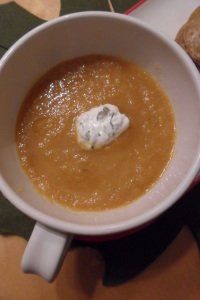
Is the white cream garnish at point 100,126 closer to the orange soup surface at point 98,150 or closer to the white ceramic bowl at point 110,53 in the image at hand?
the orange soup surface at point 98,150

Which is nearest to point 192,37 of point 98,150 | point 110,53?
point 110,53

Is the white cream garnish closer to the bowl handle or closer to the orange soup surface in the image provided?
the orange soup surface

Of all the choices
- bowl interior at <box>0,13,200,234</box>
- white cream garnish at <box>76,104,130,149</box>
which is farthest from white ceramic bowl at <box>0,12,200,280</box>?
white cream garnish at <box>76,104,130,149</box>

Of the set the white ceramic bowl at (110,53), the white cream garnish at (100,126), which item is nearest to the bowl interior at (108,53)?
the white ceramic bowl at (110,53)

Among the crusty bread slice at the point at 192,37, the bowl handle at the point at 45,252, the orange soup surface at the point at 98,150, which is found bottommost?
the bowl handle at the point at 45,252

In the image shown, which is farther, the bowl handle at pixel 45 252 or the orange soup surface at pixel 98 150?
the orange soup surface at pixel 98 150

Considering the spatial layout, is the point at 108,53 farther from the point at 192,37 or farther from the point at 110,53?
the point at 192,37
